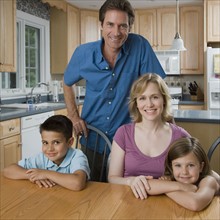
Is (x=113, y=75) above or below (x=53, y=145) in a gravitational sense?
above

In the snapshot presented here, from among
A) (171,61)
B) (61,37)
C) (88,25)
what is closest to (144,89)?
(61,37)

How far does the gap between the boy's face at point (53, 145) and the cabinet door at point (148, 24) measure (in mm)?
4452

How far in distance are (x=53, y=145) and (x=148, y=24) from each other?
4.58 m

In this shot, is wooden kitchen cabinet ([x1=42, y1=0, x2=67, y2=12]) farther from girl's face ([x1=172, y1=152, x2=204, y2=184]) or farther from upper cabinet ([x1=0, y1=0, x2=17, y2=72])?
girl's face ([x1=172, y1=152, x2=204, y2=184])

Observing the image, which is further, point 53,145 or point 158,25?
point 158,25

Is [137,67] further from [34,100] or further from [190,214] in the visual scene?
[34,100]

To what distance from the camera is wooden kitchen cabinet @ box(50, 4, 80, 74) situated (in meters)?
5.21

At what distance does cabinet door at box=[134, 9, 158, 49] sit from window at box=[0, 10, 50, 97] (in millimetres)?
1594

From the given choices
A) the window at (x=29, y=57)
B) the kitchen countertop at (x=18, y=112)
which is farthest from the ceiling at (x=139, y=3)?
the kitchen countertop at (x=18, y=112)

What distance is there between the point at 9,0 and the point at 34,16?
1.15m

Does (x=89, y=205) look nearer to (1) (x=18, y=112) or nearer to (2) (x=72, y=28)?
(1) (x=18, y=112)

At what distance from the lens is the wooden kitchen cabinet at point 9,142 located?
3.17 meters

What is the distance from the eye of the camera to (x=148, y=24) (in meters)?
5.68

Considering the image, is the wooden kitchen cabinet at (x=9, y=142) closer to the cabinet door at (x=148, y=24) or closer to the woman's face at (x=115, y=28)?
the woman's face at (x=115, y=28)
